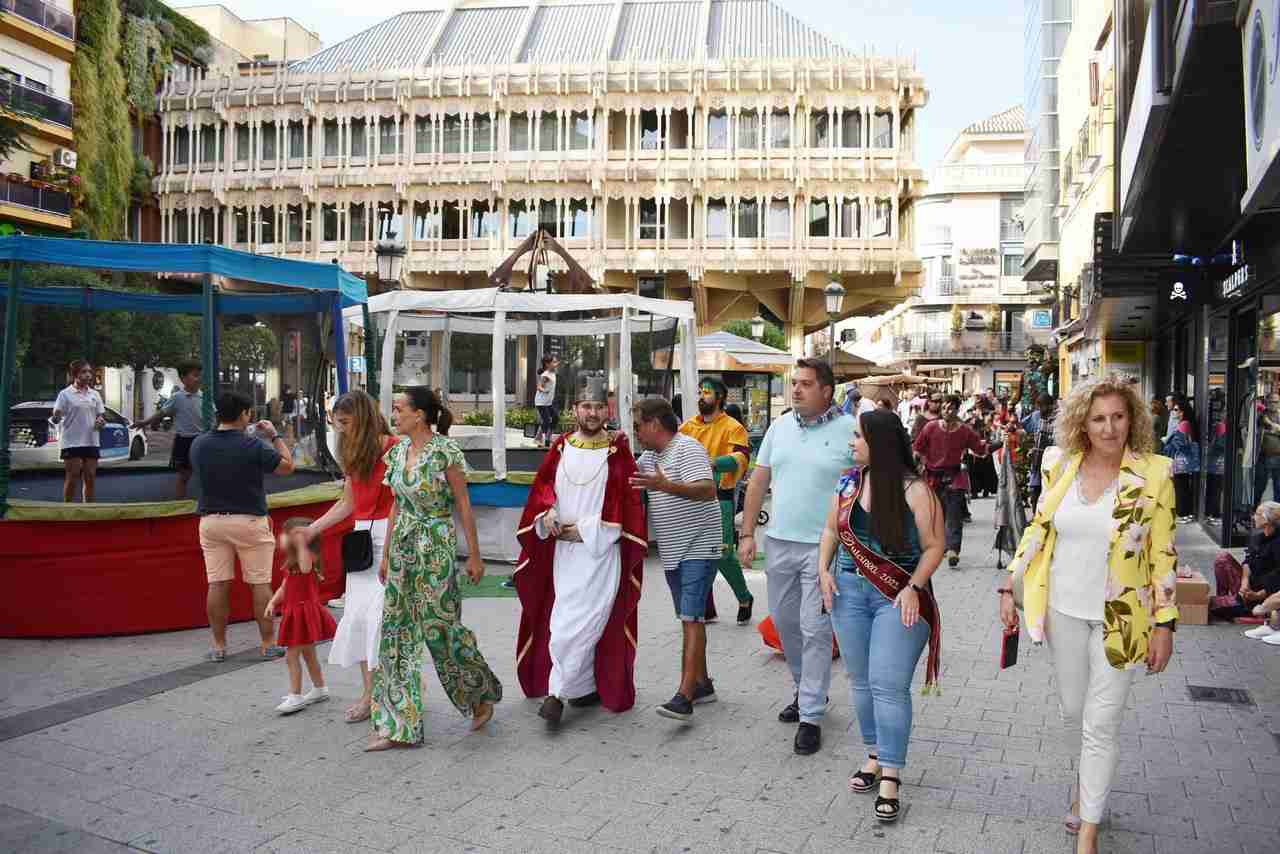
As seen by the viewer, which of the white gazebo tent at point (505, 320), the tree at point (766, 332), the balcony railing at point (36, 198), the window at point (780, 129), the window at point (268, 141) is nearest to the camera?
the white gazebo tent at point (505, 320)

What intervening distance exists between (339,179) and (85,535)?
1524 inches

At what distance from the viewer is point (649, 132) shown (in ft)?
147

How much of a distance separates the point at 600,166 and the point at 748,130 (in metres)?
5.60

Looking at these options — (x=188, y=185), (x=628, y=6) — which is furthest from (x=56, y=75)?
(x=628, y=6)

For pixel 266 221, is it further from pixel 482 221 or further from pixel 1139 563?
pixel 1139 563

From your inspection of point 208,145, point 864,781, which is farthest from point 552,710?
point 208,145

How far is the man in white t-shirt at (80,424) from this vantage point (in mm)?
10978

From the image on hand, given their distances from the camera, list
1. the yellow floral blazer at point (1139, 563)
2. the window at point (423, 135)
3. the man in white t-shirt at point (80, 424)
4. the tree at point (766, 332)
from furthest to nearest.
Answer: the tree at point (766, 332) < the window at point (423, 135) < the man in white t-shirt at point (80, 424) < the yellow floral blazer at point (1139, 563)

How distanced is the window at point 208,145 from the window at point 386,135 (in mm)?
6724

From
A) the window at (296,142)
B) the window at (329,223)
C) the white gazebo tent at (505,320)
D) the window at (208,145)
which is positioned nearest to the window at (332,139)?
the window at (296,142)

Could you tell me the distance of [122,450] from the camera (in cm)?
1198

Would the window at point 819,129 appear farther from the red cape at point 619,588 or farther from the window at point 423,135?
the red cape at point 619,588

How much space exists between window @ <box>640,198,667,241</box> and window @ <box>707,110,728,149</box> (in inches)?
117

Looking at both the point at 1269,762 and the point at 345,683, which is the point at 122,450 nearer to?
the point at 345,683
